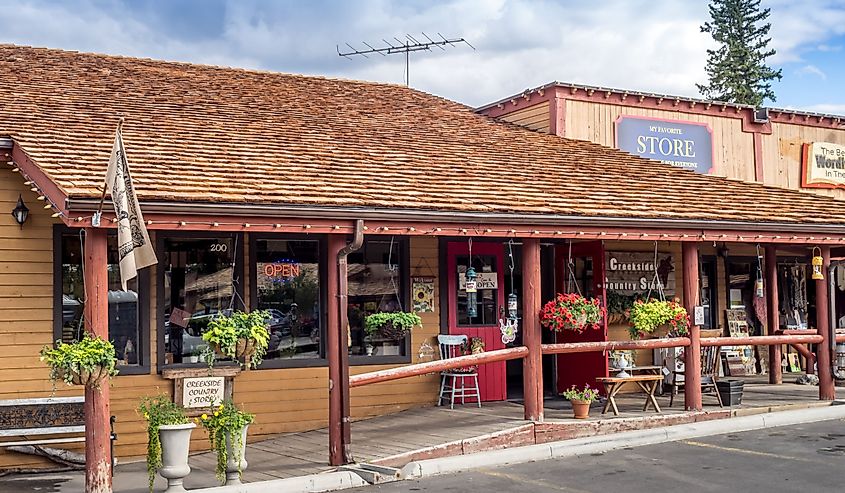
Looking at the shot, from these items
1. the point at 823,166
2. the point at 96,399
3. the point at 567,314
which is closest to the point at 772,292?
the point at 823,166

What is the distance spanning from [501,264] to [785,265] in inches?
278

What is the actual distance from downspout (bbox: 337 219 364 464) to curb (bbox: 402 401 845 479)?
→ 645 millimetres

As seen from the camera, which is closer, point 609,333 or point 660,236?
point 660,236

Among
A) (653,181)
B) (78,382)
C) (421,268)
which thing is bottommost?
(78,382)

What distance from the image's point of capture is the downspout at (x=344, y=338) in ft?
31.9

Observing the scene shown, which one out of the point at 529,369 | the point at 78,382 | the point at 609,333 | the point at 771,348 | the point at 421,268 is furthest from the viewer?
the point at 771,348

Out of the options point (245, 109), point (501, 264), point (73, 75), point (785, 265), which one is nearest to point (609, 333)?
point (501, 264)

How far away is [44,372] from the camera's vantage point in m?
10.7

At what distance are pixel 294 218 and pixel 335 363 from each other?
153 cm

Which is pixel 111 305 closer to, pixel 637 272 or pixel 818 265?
pixel 637 272

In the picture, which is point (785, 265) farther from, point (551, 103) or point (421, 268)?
point (421, 268)

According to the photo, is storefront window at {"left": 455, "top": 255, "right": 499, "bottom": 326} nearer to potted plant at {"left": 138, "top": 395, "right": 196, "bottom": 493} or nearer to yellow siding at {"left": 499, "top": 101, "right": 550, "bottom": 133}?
yellow siding at {"left": 499, "top": 101, "right": 550, "bottom": 133}

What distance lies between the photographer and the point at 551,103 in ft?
54.0

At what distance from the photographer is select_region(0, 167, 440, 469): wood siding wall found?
34.7ft
